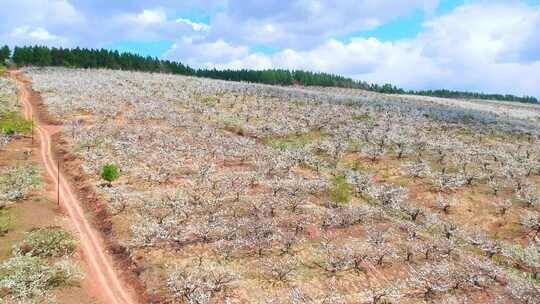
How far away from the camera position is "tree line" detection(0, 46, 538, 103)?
139m

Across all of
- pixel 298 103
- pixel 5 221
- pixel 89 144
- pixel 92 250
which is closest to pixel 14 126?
pixel 89 144

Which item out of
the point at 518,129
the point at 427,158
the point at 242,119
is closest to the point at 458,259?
the point at 427,158

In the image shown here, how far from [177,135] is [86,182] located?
1781 cm

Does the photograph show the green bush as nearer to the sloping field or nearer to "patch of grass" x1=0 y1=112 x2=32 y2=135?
the sloping field

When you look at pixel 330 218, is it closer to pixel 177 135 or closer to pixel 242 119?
pixel 177 135

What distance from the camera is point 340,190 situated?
36125mm

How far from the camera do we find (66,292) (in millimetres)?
22047

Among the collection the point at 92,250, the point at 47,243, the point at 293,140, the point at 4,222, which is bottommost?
the point at 92,250

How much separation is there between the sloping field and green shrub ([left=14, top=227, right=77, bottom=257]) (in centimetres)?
316

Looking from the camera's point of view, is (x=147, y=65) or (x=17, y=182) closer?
(x=17, y=182)

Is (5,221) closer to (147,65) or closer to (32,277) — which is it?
(32,277)

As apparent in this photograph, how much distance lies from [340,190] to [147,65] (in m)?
Result: 138

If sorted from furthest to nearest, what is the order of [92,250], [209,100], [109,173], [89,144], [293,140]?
[209,100], [293,140], [89,144], [109,173], [92,250]

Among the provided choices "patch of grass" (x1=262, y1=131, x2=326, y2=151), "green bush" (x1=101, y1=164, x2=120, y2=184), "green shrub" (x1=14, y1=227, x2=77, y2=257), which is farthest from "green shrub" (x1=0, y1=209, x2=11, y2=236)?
"patch of grass" (x1=262, y1=131, x2=326, y2=151)
